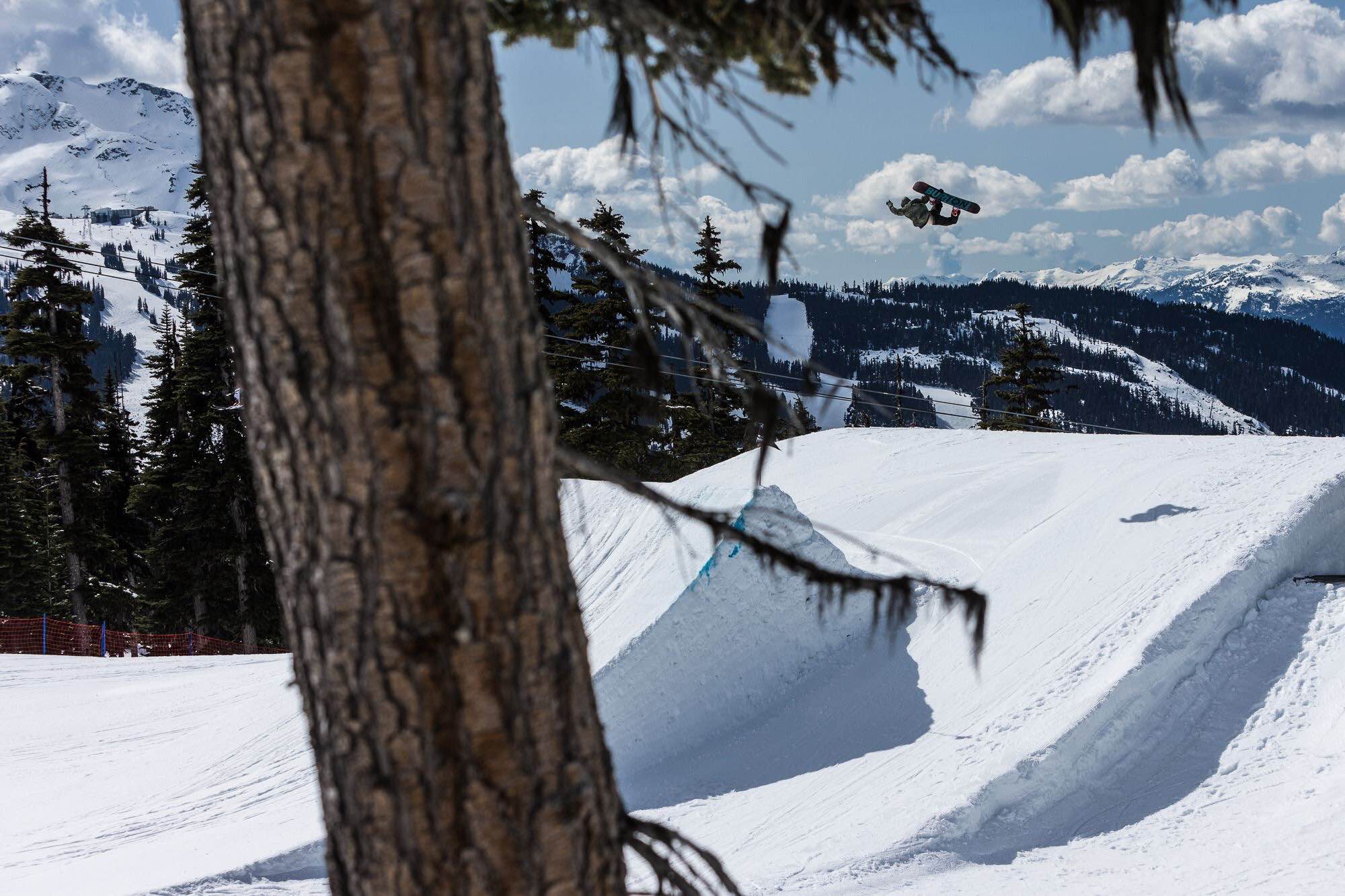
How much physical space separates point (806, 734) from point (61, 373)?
84.2ft

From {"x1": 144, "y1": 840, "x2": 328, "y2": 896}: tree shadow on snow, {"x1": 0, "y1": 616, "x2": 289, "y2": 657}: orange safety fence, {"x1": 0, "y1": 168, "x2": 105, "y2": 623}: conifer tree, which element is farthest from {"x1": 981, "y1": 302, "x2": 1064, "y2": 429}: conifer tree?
{"x1": 144, "y1": 840, "x2": 328, "y2": 896}: tree shadow on snow

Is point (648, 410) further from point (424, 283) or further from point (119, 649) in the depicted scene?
point (119, 649)

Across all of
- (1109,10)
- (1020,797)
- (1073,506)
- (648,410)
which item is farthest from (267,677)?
(1109,10)

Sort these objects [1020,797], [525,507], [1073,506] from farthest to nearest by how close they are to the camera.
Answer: [1073,506]
[1020,797]
[525,507]

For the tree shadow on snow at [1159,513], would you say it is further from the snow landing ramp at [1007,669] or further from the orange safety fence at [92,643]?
the orange safety fence at [92,643]

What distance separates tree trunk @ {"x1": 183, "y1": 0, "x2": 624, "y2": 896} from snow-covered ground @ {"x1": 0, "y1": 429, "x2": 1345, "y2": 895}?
15.2 feet

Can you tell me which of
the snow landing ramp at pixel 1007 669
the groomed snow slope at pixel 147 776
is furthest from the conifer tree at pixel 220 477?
the snow landing ramp at pixel 1007 669

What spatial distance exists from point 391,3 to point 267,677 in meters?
15.3

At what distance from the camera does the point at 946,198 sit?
1555 centimetres

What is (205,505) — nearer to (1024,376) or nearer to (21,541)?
(21,541)

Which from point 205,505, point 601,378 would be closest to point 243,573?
point 205,505

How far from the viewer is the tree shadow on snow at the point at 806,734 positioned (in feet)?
34.9

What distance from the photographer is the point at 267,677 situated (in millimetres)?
15211

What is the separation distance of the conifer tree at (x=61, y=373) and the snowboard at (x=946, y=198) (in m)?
20.4
